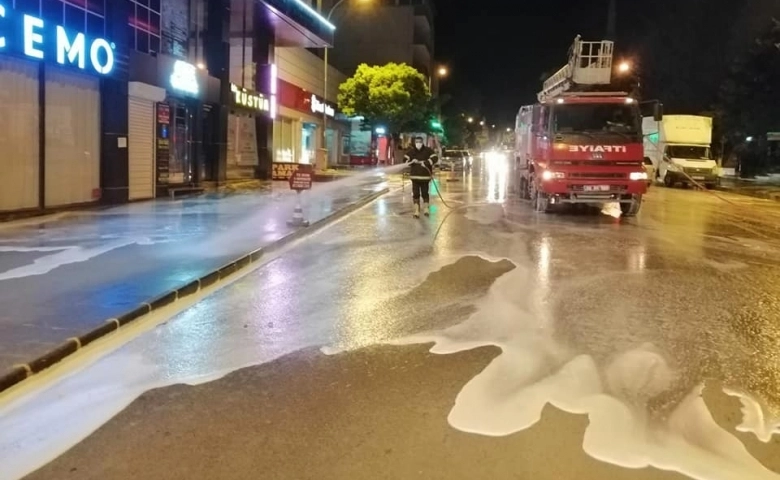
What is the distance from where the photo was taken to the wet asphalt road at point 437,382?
4590 millimetres

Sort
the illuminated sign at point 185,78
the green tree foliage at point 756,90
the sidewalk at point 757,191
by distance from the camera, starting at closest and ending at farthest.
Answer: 1. the illuminated sign at point 185,78
2. the sidewalk at point 757,191
3. the green tree foliage at point 756,90

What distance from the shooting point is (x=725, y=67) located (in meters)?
43.8

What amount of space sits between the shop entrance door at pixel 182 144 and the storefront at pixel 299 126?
856 centimetres

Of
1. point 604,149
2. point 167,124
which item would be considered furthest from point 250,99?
point 604,149

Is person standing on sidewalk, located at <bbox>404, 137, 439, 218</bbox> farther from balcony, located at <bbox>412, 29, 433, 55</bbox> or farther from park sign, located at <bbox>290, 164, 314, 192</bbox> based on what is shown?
balcony, located at <bbox>412, 29, 433, 55</bbox>

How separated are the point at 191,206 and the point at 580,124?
10.2 m

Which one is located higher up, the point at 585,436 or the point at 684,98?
the point at 684,98

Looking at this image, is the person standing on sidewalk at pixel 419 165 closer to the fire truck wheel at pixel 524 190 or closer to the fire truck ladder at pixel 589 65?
the fire truck ladder at pixel 589 65

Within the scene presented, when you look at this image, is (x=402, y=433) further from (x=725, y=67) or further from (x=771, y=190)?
(x=725, y=67)

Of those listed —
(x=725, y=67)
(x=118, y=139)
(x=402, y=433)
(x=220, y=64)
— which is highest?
(x=725, y=67)

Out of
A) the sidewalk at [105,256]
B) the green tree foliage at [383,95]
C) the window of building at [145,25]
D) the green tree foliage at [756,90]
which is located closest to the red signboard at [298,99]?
the green tree foliage at [383,95]

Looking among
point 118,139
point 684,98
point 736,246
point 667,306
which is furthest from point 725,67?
point 667,306

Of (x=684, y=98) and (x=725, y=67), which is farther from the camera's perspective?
(x=684, y=98)

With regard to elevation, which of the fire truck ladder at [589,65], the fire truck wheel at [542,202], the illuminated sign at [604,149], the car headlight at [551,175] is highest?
the fire truck ladder at [589,65]
